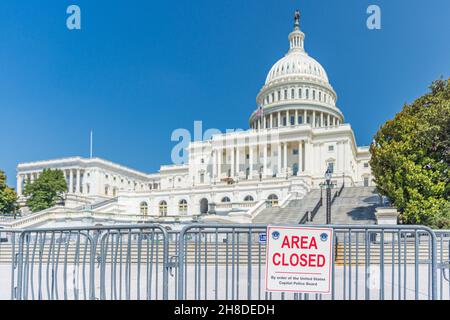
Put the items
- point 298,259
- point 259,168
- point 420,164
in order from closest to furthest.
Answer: point 298,259 → point 420,164 → point 259,168

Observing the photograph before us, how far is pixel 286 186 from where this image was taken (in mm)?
47188

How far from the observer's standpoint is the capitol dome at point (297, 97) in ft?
287

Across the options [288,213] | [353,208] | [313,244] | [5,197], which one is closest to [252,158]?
[288,213]

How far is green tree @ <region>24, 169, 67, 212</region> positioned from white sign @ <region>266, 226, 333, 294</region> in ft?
180

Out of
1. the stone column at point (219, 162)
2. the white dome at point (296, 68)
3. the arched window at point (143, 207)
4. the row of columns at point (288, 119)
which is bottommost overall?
the arched window at point (143, 207)

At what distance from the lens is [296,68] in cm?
9706

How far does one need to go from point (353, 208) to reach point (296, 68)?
6965cm

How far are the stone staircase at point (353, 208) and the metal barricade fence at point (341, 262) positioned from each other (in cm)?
1669

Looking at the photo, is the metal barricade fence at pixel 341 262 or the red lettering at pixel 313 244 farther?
the metal barricade fence at pixel 341 262

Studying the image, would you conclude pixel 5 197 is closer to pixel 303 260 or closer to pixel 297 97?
pixel 303 260

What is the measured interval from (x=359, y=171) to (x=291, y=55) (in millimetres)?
37684

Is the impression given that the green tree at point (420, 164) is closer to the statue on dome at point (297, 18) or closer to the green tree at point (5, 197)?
the green tree at point (5, 197)

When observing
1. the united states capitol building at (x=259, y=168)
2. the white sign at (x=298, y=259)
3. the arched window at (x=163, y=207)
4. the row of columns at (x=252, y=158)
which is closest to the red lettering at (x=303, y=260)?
the white sign at (x=298, y=259)

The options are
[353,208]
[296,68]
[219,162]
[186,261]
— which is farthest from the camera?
[296,68]
